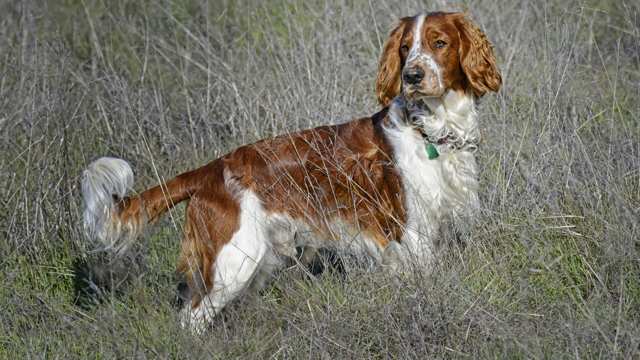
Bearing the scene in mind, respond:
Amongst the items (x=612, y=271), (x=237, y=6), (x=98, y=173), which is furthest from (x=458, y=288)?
(x=237, y=6)

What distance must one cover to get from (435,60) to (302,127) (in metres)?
1.48

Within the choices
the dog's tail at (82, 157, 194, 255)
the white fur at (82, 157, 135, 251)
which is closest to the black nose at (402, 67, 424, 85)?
the dog's tail at (82, 157, 194, 255)

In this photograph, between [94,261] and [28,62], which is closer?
[94,261]

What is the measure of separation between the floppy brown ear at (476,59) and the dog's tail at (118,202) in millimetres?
1258

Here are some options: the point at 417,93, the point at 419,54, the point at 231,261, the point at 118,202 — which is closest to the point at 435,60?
the point at 419,54

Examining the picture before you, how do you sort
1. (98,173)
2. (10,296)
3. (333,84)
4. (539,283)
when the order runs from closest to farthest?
(539,283) < (98,173) < (10,296) < (333,84)

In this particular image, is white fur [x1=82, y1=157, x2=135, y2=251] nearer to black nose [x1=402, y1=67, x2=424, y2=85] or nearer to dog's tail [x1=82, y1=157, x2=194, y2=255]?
dog's tail [x1=82, y1=157, x2=194, y2=255]

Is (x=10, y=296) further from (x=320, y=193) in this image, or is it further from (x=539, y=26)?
(x=539, y=26)

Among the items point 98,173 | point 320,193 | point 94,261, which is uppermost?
point 98,173

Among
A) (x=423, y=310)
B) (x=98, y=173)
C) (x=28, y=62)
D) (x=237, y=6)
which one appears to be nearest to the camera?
(x=423, y=310)

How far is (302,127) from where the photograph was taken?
526cm

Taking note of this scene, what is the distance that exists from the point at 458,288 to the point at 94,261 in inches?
73.2

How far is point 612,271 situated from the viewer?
3549 millimetres

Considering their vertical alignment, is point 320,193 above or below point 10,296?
above
